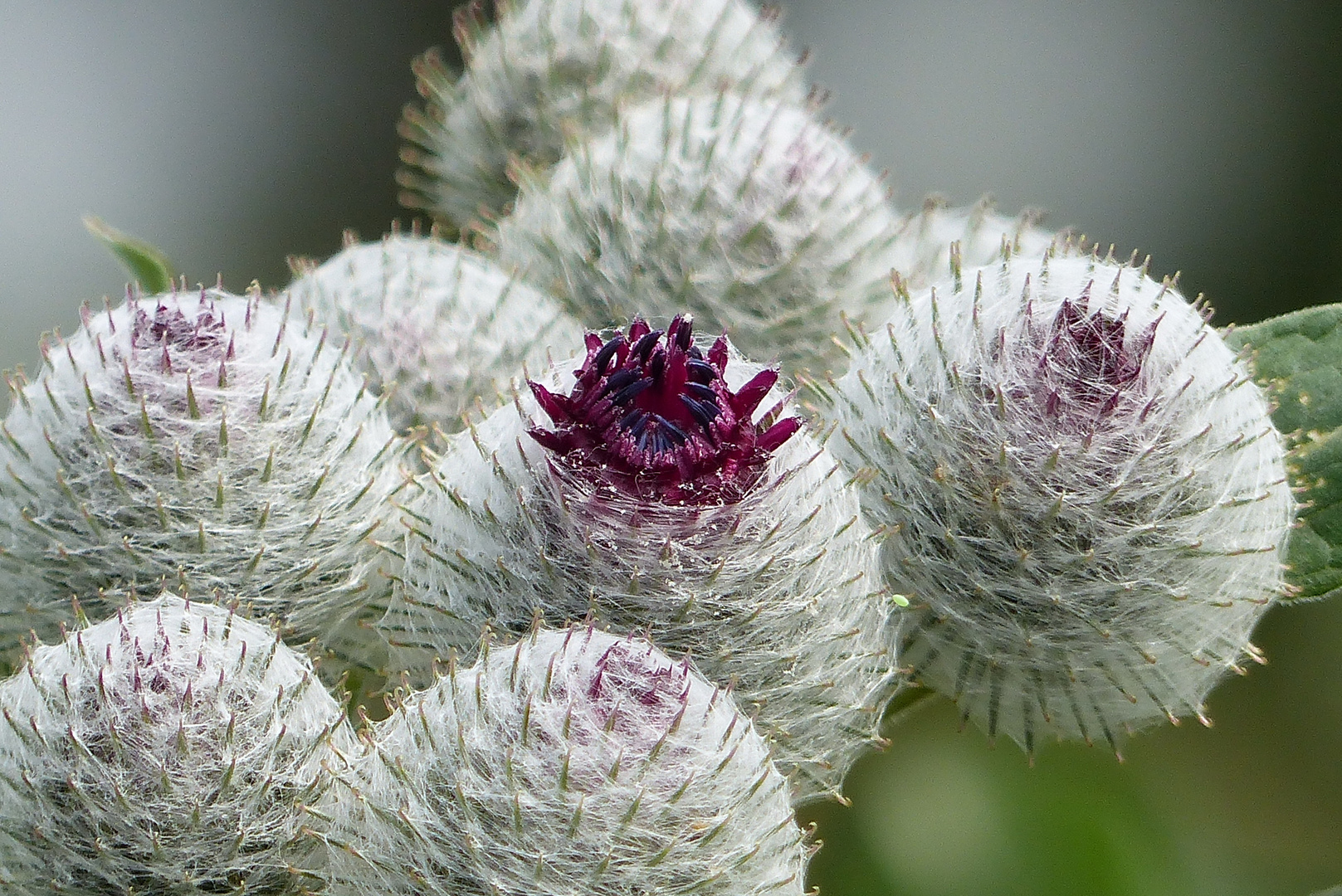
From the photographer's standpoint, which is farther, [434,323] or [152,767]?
[434,323]

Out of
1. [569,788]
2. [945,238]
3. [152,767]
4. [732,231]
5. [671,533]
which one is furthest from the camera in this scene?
[945,238]

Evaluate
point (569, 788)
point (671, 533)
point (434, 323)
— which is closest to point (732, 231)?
point (434, 323)

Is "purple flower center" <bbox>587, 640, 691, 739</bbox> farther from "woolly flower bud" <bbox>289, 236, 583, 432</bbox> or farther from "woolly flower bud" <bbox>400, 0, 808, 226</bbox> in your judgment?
"woolly flower bud" <bbox>400, 0, 808, 226</bbox>

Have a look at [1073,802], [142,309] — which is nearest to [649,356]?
[142,309]

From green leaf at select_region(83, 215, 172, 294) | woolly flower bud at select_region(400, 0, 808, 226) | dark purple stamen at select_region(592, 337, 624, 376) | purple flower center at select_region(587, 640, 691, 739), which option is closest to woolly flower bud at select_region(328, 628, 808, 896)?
purple flower center at select_region(587, 640, 691, 739)

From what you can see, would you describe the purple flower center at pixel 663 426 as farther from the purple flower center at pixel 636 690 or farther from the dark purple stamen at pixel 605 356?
the purple flower center at pixel 636 690

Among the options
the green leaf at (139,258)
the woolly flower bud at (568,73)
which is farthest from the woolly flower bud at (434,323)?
the woolly flower bud at (568,73)

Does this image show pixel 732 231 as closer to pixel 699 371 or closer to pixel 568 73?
pixel 568 73
